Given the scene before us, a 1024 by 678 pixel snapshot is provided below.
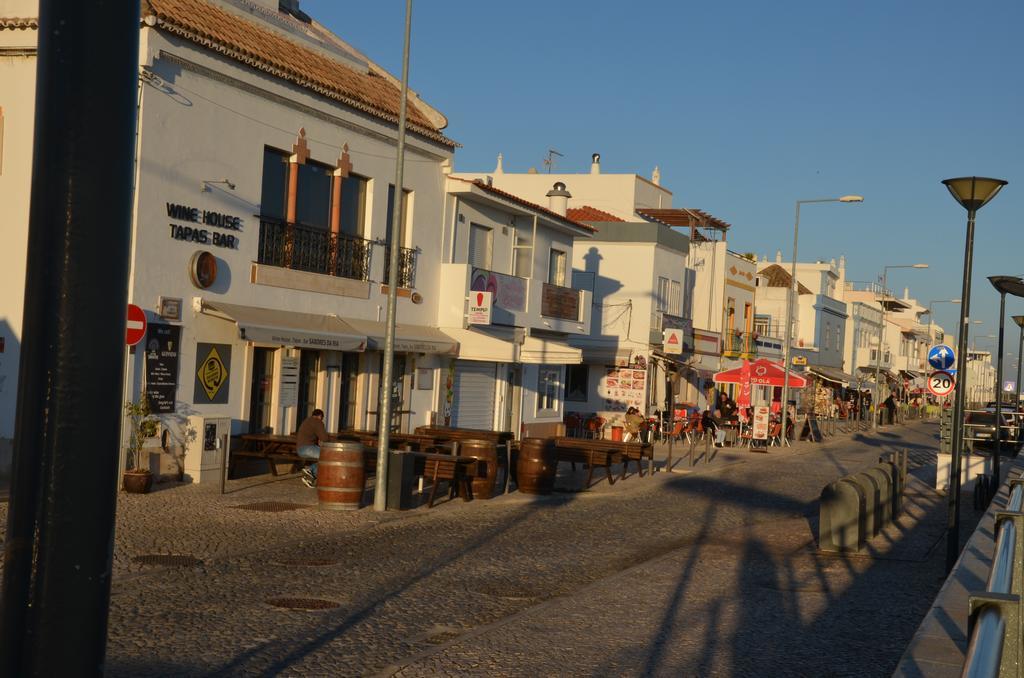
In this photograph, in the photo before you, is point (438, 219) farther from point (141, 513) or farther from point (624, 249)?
point (624, 249)

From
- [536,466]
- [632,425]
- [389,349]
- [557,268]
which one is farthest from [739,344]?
[389,349]

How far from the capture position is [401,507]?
662 inches

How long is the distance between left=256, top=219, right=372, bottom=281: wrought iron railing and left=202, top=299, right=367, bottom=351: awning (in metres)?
0.94

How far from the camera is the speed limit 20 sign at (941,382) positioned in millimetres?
23464

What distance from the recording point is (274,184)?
21.0 metres

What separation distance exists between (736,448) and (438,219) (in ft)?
52.2

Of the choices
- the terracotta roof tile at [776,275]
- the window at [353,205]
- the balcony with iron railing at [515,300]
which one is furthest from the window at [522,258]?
the terracotta roof tile at [776,275]

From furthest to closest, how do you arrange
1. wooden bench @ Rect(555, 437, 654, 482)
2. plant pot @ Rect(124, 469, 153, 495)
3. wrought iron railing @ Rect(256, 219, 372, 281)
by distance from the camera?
1. wooden bench @ Rect(555, 437, 654, 482)
2. wrought iron railing @ Rect(256, 219, 372, 281)
3. plant pot @ Rect(124, 469, 153, 495)

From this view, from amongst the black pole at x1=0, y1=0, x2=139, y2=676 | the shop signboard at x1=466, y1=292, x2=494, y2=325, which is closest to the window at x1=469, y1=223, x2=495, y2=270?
the shop signboard at x1=466, y1=292, x2=494, y2=325

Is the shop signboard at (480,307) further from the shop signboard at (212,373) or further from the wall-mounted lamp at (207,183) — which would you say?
the wall-mounted lamp at (207,183)

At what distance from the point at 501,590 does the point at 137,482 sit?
736 cm

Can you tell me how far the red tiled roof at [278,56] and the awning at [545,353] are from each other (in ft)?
16.3

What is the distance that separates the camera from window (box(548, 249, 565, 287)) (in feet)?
109

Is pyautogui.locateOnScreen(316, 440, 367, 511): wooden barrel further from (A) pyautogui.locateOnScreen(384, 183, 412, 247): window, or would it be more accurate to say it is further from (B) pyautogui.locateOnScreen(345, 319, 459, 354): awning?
(A) pyautogui.locateOnScreen(384, 183, 412, 247): window
